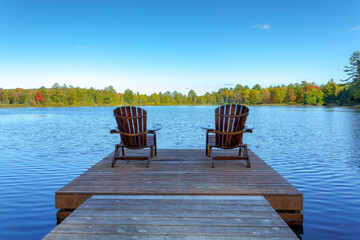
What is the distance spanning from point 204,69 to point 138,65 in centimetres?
1871

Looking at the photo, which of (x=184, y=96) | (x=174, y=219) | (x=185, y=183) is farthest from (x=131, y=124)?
(x=184, y=96)

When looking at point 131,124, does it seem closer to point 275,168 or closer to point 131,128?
point 131,128

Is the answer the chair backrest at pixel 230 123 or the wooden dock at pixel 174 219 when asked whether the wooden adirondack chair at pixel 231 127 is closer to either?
the chair backrest at pixel 230 123

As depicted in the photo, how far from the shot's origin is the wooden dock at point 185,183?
292 centimetres

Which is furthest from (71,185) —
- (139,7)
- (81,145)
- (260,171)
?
(139,7)

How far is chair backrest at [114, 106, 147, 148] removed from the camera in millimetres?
4359

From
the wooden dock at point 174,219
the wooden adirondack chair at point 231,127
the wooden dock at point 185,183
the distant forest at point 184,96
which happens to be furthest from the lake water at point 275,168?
the distant forest at point 184,96

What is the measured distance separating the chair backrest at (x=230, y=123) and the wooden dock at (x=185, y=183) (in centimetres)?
42

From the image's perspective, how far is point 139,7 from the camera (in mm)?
35469

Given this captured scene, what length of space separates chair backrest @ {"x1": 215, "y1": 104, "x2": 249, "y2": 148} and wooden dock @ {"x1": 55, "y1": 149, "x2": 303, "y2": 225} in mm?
419

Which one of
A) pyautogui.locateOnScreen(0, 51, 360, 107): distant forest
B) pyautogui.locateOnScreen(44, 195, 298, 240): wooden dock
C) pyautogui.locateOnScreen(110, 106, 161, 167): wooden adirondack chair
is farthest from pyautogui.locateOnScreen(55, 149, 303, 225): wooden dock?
pyautogui.locateOnScreen(0, 51, 360, 107): distant forest

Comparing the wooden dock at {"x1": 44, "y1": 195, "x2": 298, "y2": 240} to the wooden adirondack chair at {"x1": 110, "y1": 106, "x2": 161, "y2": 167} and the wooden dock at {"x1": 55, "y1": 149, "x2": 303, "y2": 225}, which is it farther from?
the wooden adirondack chair at {"x1": 110, "y1": 106, "x2": 161, "y2": 167}

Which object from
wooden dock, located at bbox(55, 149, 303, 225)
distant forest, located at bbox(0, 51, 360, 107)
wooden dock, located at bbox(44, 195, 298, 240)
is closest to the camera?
wooden dock, located at bbox(44, 195, 298, 240)

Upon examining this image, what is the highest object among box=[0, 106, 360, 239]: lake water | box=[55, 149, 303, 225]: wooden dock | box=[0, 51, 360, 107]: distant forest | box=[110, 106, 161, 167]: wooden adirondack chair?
box=[0, 51, 360, 107]: distant forest
